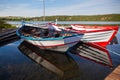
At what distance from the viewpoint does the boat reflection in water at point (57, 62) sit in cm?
1124

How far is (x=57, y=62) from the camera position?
45.2ft

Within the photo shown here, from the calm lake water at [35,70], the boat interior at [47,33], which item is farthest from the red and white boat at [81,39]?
the calm lake water at [35,70]

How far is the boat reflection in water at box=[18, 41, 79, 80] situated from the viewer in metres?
11.2

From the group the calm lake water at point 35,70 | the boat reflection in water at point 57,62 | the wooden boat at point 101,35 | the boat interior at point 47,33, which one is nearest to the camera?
the calm lake water at point 35,70

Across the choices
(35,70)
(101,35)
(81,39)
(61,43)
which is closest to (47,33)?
(81,39)

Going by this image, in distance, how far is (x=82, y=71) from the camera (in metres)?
11.5

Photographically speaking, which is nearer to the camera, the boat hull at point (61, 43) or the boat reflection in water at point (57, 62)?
the boat reflection in water at point (57, 62)

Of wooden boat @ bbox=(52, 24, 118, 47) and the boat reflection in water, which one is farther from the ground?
wooden boat @ bbox=(52, 24, 118, 47)

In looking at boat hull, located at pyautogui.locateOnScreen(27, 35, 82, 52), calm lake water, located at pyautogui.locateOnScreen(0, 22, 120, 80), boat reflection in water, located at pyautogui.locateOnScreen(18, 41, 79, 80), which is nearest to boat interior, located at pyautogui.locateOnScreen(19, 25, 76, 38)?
boat hull, located at pyautogui.locateOnScreen(27, 35, 82, 52)

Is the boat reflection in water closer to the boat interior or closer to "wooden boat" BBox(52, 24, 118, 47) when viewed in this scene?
the boat interior

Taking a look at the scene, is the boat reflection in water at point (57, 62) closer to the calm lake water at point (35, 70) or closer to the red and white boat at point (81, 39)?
the calm lake water at point (35, 70)

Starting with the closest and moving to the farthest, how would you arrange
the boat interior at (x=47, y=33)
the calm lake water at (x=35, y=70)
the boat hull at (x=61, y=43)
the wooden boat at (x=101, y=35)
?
the calm lake water at (x=35, y=70)
the boat hull at (x=61, y=43)
the boat interior at (x=47, y=33)
the wooden boat at (x=101, y=35)

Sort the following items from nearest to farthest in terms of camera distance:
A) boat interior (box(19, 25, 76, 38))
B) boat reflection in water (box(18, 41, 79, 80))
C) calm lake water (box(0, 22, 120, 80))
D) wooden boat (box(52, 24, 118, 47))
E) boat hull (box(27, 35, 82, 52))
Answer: calm lake water (box(0, 22, 120, 80)) < boat reflection in water (box(18, 41, 79, 80)) < boat hull (box(27, 35, 82, 52)) < boat interior (box(19, 25, 76, 38)) < wooden boat (box(52, 24, 118, 47))

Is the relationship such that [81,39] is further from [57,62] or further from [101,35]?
[57,62]
